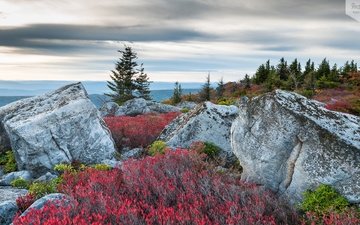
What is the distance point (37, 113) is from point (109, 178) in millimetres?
7462

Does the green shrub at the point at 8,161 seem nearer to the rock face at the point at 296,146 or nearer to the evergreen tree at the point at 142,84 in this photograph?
the rock face at the point at 296,146

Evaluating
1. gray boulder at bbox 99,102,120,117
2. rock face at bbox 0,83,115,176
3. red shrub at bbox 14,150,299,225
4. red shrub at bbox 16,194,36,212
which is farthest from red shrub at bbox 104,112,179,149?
gray boulder at bbox 99,102,120,117

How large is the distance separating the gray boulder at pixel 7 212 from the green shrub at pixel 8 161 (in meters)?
6.72

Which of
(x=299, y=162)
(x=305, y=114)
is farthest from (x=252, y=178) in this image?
(x=305, y=114)

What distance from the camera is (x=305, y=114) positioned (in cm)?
1009

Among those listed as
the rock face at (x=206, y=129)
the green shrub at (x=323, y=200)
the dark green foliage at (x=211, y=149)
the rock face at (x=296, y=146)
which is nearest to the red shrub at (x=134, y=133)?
the rock face at (x=206, y=129)

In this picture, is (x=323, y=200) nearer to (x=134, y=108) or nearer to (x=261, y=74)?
(x=134, y=108)

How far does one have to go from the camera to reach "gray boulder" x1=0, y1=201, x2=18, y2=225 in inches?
345

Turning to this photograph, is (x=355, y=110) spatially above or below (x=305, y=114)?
below

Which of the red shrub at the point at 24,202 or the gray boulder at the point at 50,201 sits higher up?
the gray boulder at the point at 50,201

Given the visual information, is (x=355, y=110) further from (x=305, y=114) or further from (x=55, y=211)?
(x=55, y=211)

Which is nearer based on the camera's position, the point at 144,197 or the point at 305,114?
the point at 144,197

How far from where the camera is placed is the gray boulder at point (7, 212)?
8773mm

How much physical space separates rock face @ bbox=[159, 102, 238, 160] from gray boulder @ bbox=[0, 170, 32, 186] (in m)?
5.65
